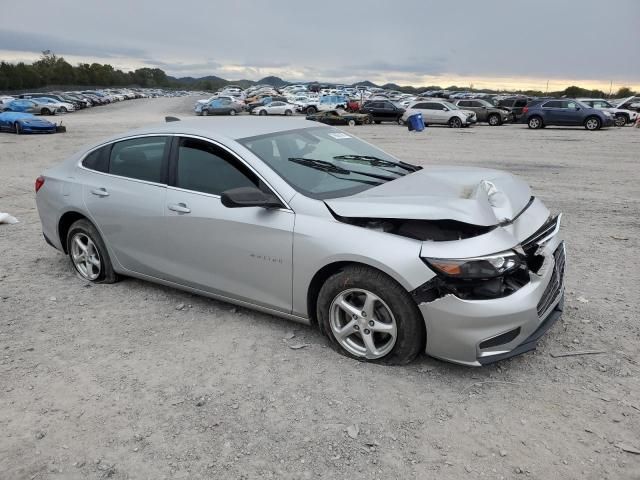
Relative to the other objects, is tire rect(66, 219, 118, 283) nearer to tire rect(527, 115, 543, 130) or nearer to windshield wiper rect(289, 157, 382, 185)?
windshield wiper rect(289, 157, 382, 185)

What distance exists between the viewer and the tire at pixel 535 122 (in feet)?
87.7

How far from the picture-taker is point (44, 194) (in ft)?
17.1

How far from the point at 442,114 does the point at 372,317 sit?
27.4 meters

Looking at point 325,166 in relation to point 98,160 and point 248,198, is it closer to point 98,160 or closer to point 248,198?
point 248,198

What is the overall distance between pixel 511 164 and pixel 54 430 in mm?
12453

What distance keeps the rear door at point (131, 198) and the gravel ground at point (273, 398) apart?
45 centimetres

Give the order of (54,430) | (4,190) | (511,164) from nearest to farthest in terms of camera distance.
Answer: (54,430) → (4,190) → (511,164)

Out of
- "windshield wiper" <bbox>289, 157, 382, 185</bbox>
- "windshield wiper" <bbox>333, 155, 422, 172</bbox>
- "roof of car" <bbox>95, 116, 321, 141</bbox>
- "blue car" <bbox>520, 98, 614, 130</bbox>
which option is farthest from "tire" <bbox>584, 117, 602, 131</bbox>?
"windshield wiper" <bbox>289, 157, 382, 185</bbox>

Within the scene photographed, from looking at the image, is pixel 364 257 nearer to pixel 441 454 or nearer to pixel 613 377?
pixel 441 454

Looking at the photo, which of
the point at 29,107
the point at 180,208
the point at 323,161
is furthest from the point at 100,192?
the point at 29,107

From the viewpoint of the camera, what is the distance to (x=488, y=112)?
30.7 meters

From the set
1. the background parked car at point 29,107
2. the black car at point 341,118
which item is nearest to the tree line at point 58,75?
the background parked car at point 29,107

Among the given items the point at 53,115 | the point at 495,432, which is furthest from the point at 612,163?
the point at 53,115

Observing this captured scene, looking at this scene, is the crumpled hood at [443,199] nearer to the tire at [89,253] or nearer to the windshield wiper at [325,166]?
the windshield wiper at [325,166]
